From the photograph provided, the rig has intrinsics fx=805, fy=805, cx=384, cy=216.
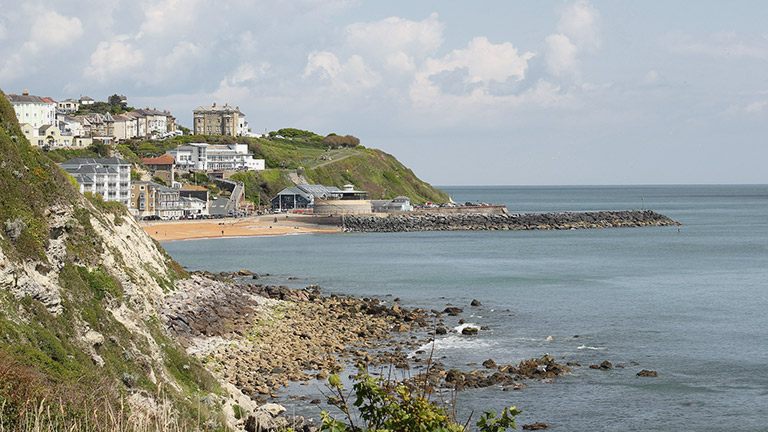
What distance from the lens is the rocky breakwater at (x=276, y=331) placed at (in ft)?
93.4

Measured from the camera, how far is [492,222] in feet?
397

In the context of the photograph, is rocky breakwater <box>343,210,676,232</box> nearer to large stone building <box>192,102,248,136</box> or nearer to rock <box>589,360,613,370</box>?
large stone building <box>192,102,248,136</box>

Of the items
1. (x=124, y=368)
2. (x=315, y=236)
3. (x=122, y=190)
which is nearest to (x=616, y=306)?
(x=124, y=368)

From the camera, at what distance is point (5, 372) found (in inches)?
444

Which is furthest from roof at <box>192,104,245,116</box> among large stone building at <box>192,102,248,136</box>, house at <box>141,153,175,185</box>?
house at <box>141,153,175,185</box>

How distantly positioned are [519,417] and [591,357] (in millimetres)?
8576

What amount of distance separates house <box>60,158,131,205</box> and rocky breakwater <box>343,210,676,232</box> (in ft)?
99.4

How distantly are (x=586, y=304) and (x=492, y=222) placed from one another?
74977 mm

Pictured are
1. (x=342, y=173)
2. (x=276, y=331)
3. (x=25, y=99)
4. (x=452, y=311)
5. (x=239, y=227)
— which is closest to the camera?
(x=276, y=331)

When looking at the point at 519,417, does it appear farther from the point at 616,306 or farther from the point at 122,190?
the point at 122,190

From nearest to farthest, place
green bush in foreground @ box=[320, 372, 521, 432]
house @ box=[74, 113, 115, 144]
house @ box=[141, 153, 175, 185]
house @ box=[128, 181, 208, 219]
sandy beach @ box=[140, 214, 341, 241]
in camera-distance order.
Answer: green bush in foreground @ box=[320, 372, 521, 432]
sandy beach @ box=[140, 214, 341, 241]
house @ box=[128, 181, 208, 219]
house @ box=[141, 153, 175, 185]
house @ box=[74, 113, 115, 144]

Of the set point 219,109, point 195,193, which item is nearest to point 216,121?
point 219,109

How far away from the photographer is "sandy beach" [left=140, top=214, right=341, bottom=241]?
9672 centimetres

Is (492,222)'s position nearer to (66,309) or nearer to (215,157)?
(215,157)
